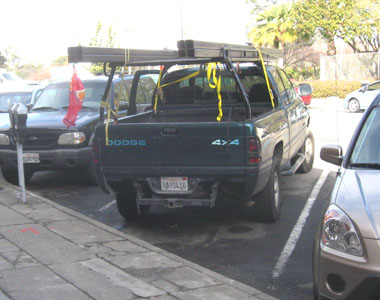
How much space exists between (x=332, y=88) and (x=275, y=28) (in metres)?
5.92

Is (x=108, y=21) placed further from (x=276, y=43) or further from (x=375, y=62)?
(x=375, y=62)

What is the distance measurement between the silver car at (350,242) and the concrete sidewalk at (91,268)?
0.85m

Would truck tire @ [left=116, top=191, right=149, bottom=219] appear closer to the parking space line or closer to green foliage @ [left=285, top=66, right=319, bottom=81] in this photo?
the parking space line

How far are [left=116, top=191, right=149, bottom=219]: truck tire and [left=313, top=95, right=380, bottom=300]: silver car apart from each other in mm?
3254

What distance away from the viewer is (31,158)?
8.61 m

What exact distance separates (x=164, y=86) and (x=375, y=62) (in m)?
22.5

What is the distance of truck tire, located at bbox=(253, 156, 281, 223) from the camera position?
6262 millimetres

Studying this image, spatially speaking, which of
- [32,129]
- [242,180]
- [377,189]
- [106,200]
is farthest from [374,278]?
[32,129]

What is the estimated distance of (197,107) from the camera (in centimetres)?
757

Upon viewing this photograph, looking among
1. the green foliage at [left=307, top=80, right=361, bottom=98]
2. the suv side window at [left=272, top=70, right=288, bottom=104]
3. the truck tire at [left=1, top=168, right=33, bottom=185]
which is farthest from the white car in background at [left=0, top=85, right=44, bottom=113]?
the green foliage at [left=307, top=80, right=361, bottom=98]

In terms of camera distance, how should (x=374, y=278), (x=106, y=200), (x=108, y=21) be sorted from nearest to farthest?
(x=374, y=278) → (x=106, y=200) → (x=108, y=21)

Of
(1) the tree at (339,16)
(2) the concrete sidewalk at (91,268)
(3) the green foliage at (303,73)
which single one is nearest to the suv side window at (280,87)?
(2) the concrete sidewalk at (91,268)

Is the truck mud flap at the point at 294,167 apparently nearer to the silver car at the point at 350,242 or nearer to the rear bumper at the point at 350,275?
the silver car at the point at 350,242

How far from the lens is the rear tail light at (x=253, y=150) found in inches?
221
